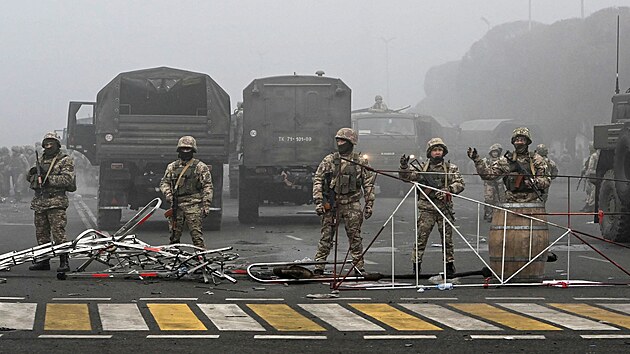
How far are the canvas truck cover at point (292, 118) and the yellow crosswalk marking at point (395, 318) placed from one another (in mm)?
15145

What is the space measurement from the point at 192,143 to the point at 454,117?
105110mm

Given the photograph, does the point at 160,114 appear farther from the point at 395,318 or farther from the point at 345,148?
the point at 395,318

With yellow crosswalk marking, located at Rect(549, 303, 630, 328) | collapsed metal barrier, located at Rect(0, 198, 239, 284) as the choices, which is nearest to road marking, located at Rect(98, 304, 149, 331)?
collapsed metal barrier, located at Rect(0, 198, 239, 284)

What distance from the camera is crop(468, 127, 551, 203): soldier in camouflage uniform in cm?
1453

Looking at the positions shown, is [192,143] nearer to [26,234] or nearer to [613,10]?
[26,234]

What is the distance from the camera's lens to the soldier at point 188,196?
612 inches

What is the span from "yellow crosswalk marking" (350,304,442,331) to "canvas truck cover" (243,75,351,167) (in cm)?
1514

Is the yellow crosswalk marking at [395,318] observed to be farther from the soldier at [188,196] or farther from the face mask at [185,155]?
the face mask at [185,155]

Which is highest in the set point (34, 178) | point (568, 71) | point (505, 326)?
point (568, 71)

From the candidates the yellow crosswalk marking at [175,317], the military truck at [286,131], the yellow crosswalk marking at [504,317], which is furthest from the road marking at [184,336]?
the military truck at [286,131]

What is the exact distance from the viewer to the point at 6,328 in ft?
31.1

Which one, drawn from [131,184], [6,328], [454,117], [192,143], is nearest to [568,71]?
[454,117]

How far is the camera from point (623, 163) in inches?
795

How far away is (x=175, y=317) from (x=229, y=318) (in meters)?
0.46
